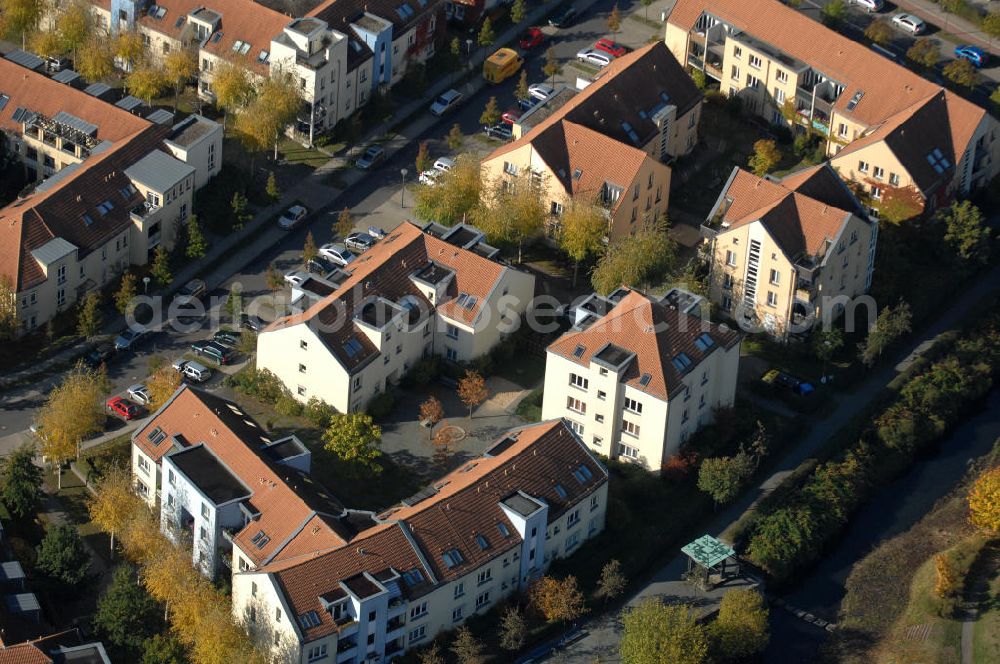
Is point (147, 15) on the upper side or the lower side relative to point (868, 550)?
upper

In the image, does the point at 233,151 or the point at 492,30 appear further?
the point at 492,30

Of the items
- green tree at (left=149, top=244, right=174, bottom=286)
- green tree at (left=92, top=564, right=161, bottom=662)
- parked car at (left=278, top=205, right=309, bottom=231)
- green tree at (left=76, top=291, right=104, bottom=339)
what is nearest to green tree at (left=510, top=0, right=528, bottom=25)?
parked car at (left=278, top=205, right=309, bottom=231)

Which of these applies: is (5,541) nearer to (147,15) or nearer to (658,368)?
(658,368)

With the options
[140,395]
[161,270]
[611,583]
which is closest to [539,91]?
[161,270]

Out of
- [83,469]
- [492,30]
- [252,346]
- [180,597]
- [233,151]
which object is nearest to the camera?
[180,597]

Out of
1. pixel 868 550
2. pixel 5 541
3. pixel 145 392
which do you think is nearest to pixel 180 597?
pixel 5 541

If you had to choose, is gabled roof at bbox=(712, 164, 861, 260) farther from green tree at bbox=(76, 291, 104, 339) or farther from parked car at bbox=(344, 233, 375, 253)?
green tree at bbox=(76, 291, 104, 339)

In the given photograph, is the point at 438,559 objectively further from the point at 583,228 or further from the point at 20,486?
the point at 583,228

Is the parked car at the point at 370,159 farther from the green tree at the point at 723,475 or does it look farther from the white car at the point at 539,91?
the green tree at the point at 723,475
